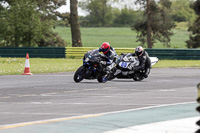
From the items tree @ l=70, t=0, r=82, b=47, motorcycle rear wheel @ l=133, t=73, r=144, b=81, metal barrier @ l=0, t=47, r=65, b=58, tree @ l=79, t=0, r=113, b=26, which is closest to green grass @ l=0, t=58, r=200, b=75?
metal barrier @ l=0, t=47, r=65, b=58

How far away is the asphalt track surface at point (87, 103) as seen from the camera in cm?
913

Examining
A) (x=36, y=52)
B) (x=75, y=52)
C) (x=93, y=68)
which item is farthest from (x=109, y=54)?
(x=36, y=52)

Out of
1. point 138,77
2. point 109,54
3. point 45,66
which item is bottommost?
point 45,66

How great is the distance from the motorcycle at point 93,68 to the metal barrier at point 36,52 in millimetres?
21162

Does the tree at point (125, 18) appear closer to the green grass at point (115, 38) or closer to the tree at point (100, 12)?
the tree at point (100, 12)

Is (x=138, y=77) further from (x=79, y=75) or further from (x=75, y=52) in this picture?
(x=75, y=52)

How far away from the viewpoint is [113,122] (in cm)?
890

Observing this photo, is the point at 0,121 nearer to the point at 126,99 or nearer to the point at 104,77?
the point at 126,99

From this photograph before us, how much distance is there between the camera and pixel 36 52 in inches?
1593

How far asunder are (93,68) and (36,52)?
73.7 ft

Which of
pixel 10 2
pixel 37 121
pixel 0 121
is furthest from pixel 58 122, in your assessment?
pixel 10 2

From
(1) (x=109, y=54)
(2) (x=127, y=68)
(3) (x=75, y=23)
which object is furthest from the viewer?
(3) (x=75, y=23)

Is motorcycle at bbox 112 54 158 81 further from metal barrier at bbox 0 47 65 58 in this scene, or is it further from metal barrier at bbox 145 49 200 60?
metal barrier at bbox 0 47 65 58

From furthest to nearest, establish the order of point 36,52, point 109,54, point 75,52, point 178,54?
point 36,52
point 75,52
point 178,54
point 109,54
